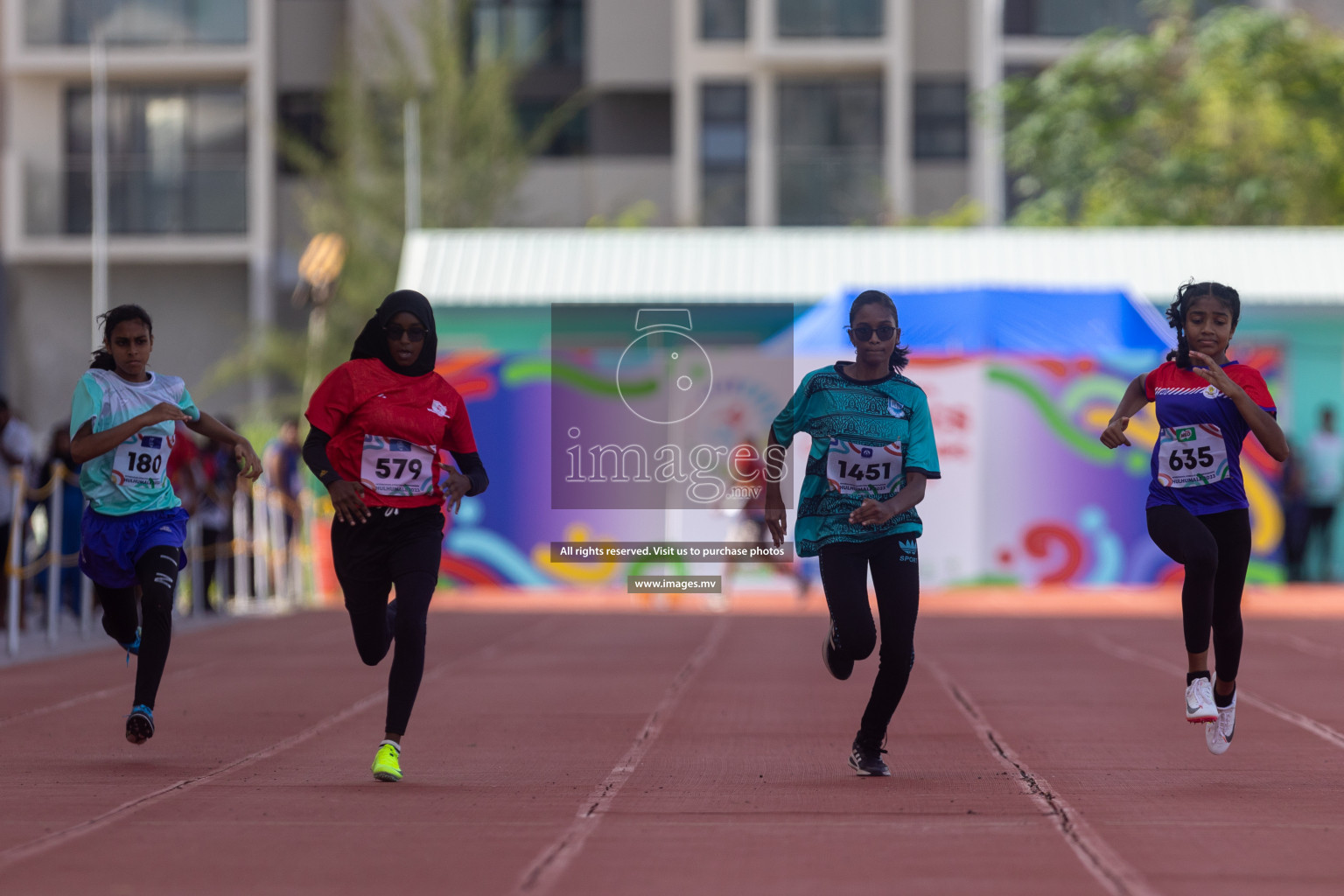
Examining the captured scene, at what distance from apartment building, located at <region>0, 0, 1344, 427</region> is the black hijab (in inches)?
1204

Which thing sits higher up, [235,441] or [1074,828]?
[235,441]

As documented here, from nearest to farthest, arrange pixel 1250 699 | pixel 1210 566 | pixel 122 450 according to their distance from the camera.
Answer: pixel 1210 566, pixel 122 450, pixel 1250 699

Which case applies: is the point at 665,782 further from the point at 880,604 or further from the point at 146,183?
the point at 146,183

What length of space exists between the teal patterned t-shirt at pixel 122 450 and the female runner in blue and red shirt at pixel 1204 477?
412 centimetres

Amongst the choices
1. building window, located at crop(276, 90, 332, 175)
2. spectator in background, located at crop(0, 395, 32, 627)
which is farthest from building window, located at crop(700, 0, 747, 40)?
spectator in background, located at crop(0, 395, 32, 627)

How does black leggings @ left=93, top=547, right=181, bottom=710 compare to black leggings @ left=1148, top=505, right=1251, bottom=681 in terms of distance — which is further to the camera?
black leggings @ left=93, top=547, right=181, bottom=710

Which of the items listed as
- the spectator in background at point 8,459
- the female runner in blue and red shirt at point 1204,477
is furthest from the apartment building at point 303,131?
the female runner in blue and red shirt at point 1204,477

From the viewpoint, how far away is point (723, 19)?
1559 inches

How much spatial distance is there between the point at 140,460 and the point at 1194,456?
14.9 feet

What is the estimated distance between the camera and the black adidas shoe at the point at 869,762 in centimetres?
805

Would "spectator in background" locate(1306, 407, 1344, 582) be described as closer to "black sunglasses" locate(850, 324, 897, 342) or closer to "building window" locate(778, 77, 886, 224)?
"building window" locate(778, 77, 886, 224)

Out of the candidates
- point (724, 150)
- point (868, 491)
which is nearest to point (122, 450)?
point (868, 491)

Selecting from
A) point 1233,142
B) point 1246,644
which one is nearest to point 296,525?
point 1246,644

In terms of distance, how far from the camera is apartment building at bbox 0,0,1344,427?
38.8m
